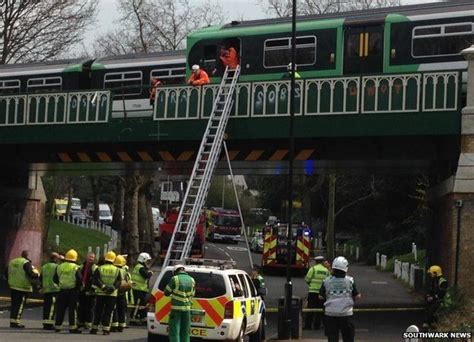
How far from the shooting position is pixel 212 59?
2864cm

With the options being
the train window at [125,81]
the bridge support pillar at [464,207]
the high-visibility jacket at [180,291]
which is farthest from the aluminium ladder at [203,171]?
the bridge support pillar at [464,207]

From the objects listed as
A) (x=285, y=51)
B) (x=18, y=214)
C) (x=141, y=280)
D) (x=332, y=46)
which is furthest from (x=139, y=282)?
(x=18, y=214)

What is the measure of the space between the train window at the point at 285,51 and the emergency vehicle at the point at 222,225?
5007 cm

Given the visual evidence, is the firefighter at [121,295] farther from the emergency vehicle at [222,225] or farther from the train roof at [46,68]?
the emergency vehicle at [222,225]

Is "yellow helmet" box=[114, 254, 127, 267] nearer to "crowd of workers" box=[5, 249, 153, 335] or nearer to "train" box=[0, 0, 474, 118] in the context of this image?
"crowd of workers" box=[5, 249, 153, 335]

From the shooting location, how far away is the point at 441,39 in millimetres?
24906

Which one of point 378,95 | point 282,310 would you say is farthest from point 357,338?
point 378,95

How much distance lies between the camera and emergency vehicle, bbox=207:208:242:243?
77.4m

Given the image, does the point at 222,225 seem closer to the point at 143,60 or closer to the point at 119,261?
the point at 143,60

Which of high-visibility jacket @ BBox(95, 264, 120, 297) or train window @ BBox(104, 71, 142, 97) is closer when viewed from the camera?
high-visibility jacket @ BBox(95, 264, 120, 297)

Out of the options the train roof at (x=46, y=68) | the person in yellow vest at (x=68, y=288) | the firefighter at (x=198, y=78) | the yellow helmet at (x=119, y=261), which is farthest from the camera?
the train roof at (x=46, y=68)

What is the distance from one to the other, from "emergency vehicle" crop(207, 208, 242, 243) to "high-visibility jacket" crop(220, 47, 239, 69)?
50.4 meters

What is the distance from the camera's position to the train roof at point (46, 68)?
110 ft

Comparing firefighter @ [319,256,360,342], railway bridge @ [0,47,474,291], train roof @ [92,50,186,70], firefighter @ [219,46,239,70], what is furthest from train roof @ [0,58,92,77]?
firefighter @ [319,256,360,342]
